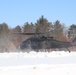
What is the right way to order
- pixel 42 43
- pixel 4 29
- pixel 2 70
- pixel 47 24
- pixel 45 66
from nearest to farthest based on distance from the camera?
pixel 2 70 → pixel 45 66 → pixel 42 43 → pixel 4 29 → pixel 47 24

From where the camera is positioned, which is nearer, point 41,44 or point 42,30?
point 41,44

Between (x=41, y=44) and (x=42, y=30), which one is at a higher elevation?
(x=42, y=30)

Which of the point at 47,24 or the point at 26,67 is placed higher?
the point at 47,24

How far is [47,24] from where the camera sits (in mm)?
53125

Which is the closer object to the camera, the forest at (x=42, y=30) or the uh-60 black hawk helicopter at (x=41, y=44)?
the uh-60 black hawk helicopter at (x=41, y=44)

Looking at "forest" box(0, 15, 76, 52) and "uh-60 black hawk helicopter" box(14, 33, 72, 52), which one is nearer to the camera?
"uh-60 black hawk helicopter" box(14, 33, 72, 52)

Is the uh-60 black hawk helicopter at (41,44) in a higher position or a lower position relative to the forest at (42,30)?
lower

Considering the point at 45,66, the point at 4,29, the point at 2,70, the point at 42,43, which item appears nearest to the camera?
the point at 2,70

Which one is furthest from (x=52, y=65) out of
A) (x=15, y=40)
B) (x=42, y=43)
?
(x=15, y=40)

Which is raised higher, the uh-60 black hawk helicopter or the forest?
the forest

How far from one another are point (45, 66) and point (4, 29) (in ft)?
122

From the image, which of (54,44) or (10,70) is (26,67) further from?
(54,44)

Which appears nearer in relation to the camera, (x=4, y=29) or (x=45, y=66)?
(x=45, y=66)

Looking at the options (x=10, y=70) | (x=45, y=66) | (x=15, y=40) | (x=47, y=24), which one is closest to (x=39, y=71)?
(x=45, y=66)
